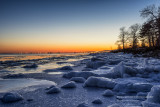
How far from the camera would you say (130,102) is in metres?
1.56

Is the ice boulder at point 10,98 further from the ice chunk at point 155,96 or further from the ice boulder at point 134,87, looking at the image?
the ice chunk at point 155,96

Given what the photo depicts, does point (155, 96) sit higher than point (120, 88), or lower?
higher

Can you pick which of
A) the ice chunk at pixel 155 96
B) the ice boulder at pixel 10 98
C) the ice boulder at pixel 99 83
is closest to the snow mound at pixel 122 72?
the ice boulder at pixel 99 83

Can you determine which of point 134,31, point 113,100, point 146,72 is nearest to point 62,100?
point 113,100

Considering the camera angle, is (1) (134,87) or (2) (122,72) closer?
(1) (134,87)

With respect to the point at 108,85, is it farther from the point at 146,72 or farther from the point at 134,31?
the point at 134,31

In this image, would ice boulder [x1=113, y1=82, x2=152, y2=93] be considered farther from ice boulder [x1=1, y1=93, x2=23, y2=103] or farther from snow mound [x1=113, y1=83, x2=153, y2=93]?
ice boulder [x1=1, y1=93, x2=23, y2=103]

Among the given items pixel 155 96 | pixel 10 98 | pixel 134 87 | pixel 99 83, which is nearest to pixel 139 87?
pixel 134 87

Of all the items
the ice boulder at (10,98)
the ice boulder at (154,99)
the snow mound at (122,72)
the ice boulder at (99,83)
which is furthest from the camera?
the snow mound at (122,72)

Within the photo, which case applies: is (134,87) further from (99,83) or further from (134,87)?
(99,83)

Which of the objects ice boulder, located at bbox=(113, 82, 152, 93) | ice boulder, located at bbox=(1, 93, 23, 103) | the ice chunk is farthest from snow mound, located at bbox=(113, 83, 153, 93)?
ice boulder, located at bbox=(1, 93, 23, 103)

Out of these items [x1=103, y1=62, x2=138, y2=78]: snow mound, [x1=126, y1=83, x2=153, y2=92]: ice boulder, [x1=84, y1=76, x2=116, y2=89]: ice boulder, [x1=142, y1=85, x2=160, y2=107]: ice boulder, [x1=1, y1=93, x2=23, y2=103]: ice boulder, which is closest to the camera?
[x1=142, y1=85, x2=160, y2=107]: ice boulder

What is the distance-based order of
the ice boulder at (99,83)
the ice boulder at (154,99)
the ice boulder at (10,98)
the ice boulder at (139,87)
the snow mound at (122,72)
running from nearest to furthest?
the ice boulder at (154,99) < the ice boulder at (10,98) < the ice boulder at (139,87) < the ice boulder at (99,83) < the snow mound at (122,72)

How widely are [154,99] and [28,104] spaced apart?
1628 millimetres
